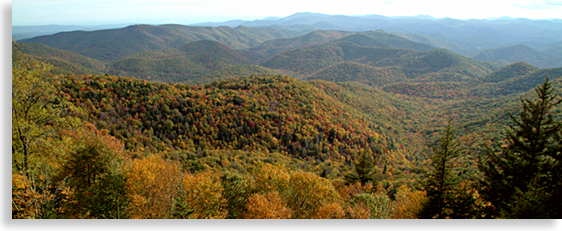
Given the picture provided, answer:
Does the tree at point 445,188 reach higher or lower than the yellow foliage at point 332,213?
higher

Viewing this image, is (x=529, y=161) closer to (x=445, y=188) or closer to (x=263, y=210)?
(x=445, y=188)

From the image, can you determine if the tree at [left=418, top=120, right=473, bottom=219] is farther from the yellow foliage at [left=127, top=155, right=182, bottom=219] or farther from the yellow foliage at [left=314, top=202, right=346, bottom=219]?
the yellow foliage at [left=127, top=155, right=182, bottom=219]

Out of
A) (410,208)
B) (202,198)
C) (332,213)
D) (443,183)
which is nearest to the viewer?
(443,183)

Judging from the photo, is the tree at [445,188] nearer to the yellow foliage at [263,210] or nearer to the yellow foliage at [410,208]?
the yellow foliage at [410,208]

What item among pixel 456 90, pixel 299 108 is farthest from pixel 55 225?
pixel 456 90

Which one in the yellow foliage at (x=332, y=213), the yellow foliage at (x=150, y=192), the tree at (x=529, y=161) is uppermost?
the tree at (x=529, y=161)

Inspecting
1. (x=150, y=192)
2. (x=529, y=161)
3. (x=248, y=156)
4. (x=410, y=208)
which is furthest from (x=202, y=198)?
(x=248, y=156)

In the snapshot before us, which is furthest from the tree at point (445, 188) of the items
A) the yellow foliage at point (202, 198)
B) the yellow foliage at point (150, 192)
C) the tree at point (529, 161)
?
the yellow foliage at point (150, 192)

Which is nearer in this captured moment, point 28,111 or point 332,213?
point 28,111
